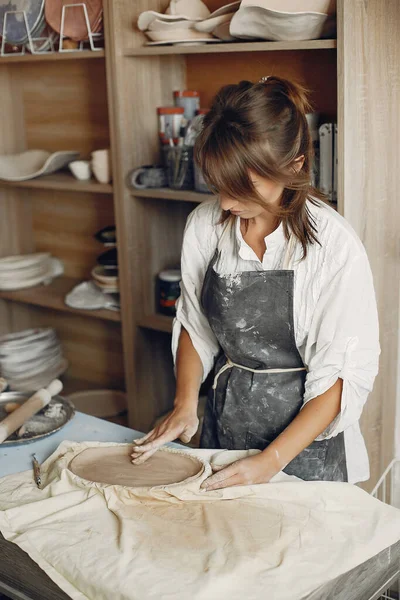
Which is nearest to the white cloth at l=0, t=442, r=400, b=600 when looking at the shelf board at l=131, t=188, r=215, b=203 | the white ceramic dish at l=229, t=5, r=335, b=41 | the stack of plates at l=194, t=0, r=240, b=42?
the shelf board at l=131, t=188, r=215, b=203

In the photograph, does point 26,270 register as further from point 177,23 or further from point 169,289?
point 177,23

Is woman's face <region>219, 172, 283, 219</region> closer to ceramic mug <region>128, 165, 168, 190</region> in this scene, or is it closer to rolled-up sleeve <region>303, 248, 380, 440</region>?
rolled-up sleeve <region>303, 248, 380, 440</region>

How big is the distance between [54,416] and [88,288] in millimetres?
1168

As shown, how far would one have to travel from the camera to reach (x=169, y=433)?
5.45 feet

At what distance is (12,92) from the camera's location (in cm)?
323

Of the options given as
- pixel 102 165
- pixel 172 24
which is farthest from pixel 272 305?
pixel 102 165

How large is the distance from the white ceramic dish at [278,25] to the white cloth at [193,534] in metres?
1.12

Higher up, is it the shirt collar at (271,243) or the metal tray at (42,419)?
the shirt collar at (271,243)

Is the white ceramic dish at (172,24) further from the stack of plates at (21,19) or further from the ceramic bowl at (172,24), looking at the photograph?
the stack of plates at (21,19)

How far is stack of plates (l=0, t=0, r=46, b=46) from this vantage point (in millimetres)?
2707

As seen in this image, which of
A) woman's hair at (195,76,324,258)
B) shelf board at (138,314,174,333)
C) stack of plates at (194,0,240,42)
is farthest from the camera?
shelf board at (138,314,174,333)

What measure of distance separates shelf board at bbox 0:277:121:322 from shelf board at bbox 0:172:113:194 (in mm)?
453

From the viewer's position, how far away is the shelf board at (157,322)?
2.65 metres

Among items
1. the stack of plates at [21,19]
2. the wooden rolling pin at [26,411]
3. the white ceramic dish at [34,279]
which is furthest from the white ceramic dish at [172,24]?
the white ceramic dish at [34,279]
